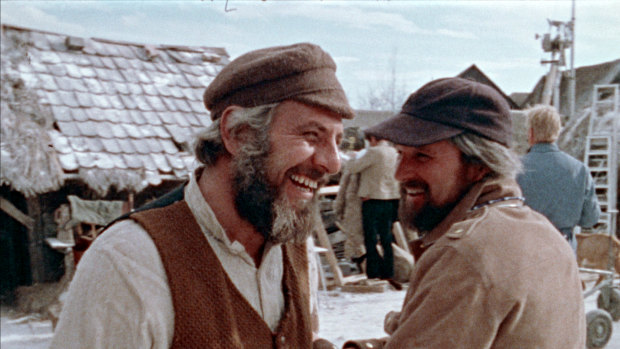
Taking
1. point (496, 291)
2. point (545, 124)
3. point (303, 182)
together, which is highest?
point (303, 182)

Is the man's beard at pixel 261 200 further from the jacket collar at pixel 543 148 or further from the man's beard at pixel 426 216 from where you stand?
the jacket collar at pixel 543 148

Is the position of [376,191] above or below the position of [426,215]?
below

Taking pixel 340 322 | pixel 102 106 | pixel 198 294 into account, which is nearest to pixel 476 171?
pixel 198 294

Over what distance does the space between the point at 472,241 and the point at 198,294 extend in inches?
28.5

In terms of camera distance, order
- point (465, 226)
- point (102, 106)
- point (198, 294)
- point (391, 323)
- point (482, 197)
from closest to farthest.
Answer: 1. point (198, 294)
2. point (465, 226)
3. point (482, 197)
4. point (391, 323)
5. point (102, 106)

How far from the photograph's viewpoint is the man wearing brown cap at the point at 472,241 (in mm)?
1567

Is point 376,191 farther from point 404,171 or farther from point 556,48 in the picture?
point 556,48

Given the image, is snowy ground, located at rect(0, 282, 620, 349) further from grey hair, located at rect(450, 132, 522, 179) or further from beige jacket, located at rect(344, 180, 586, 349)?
beige jacket, located at rect(344, 180, 586, 349)

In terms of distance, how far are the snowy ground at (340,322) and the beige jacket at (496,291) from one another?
4.03 m

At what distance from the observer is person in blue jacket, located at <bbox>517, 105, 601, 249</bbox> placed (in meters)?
4.16

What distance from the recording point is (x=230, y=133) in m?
1.69

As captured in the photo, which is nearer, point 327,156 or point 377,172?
point 327,156

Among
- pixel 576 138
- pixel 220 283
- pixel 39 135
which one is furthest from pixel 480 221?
pixel 576 138

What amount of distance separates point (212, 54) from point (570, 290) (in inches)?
313
